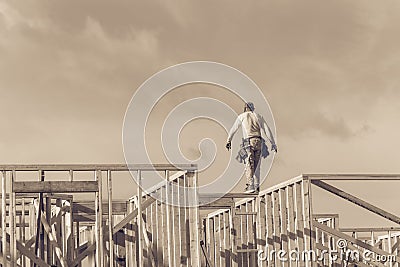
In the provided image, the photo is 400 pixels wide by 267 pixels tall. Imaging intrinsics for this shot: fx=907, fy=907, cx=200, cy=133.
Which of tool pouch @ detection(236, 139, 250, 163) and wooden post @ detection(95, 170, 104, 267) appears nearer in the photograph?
wooden post @ detection(95, 170, 104, 267)

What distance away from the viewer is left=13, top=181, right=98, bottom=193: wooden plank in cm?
2041

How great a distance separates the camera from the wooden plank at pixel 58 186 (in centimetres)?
2041

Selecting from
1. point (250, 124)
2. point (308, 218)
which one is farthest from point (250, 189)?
point (308, 218)

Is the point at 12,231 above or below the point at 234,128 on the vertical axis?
below

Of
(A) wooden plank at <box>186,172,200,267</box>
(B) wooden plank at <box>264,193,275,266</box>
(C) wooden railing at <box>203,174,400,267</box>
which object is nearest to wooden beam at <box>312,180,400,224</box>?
(C) wooden railing at <box>203,174,400,267</box>

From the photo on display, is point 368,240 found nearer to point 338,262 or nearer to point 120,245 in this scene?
point 338,262

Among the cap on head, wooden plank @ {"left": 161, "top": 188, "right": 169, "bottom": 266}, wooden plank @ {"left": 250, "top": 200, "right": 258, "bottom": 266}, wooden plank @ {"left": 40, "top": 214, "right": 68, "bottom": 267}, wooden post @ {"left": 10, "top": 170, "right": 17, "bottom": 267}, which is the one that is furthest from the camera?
wooden plank @ {"left": 250, "top": 200, "right": 258, "bottom": 266}

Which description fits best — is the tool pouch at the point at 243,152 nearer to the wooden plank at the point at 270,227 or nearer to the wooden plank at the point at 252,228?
the wooden plank at the point at 252,228

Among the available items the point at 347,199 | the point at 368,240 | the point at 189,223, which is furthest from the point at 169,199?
the point at 368,240

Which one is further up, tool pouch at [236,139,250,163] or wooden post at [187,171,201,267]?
tool pouch at [236,139,250,163]

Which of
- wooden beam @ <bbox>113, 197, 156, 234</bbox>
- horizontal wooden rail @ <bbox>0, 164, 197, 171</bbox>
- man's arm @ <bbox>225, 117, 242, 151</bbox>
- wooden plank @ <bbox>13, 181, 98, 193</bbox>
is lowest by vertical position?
wooden beam @ <bbox>113, 197, 156, 234</bbox>

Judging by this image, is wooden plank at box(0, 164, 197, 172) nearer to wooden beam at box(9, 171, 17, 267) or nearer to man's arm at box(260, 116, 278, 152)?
wooden beam at box(9, 171, 17, 267)

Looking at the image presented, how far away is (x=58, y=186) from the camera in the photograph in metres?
20.7
